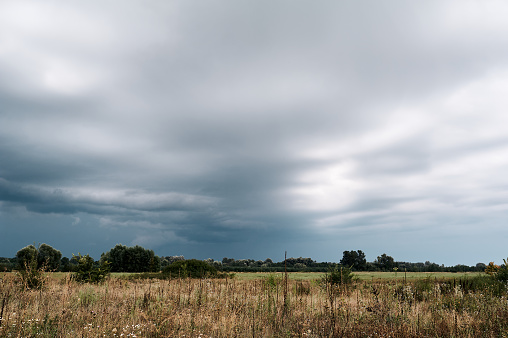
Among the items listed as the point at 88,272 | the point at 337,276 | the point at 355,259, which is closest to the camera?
the point at 337,276

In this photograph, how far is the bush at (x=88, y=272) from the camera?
1945 cm

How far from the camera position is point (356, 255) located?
160 feet

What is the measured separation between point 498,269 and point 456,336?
16.3m

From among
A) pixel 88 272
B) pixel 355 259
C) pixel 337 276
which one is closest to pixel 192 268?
pixel 88 272

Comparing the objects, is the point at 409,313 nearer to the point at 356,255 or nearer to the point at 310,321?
the point at 310,321

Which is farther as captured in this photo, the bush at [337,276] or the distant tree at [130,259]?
the distant tree at [130,259]

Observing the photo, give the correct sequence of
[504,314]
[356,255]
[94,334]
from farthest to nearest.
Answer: [356,255] < [504,314] < [94,334]

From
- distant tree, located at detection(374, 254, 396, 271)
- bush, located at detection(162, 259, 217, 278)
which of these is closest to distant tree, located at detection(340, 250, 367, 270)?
distant tree, located at detection(374, 254, 396, 271)

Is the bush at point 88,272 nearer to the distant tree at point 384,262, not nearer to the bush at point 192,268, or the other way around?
the bush at point 192,268

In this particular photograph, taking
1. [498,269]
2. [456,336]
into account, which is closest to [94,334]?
[456,336]

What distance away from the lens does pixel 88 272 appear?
64.3ft

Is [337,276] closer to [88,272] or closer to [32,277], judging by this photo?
[88,272]

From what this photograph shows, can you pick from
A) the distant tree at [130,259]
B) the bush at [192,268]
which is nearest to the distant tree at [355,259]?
the bush at [192,268]

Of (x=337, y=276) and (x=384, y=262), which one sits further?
(x=384, y=262)
